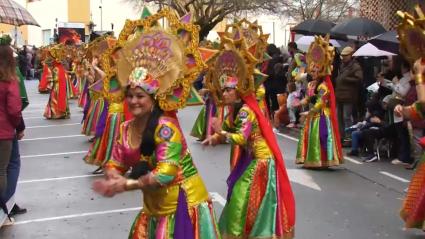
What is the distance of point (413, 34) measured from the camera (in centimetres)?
544

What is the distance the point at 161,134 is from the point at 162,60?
0.45 metres

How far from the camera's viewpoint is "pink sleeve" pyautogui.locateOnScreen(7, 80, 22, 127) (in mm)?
5979

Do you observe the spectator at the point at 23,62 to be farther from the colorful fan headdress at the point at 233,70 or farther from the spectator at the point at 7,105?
the colorful fan headdress at the point at 233,70

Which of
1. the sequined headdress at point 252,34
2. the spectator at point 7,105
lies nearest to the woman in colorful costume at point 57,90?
the sequined headdress at point 252,34

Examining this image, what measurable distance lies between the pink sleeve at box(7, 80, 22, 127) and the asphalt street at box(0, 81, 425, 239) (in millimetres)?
1199

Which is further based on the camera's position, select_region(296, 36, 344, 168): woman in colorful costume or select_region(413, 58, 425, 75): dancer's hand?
select_region(296, 36, 344, 168): woman in colorful costume

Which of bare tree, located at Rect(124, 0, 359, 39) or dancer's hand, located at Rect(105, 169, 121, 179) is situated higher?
bare tree, located at Rect(124, 0, 359, 39)

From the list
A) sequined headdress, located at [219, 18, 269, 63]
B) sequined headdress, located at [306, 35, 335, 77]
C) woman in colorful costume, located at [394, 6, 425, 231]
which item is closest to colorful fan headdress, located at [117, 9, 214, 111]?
woman in colorful costume, located at [394, 6, 425, 231]

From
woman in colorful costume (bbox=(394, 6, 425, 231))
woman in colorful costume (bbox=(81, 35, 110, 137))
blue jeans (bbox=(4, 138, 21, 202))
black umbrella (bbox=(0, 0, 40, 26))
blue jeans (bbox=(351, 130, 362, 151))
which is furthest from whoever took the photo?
blue jeans (bbox=(351, 130, 362, 151))

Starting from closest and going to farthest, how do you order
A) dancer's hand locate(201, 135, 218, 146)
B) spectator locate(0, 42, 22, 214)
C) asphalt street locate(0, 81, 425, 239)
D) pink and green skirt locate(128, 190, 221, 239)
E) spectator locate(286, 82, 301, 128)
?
1. pink and green skirt locate(128, 190, 221, 239)
2. dancer's hand locate(201, 135, 218, 146)
3. spectator locate(0, 42, 22, 214)
4. asphalt street locate(0, 81, 425, 239)
5. spectator locate(286, 82, 301, 128)

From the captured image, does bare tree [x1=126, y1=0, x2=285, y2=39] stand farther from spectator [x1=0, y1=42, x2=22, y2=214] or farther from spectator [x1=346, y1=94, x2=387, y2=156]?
spectator [x1=0, y1=42, x2=22, y2=214]

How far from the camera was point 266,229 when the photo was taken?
530 cm

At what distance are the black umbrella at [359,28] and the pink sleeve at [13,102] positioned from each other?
8.11m

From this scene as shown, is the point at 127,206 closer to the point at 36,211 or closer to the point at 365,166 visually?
the point at 36,211
